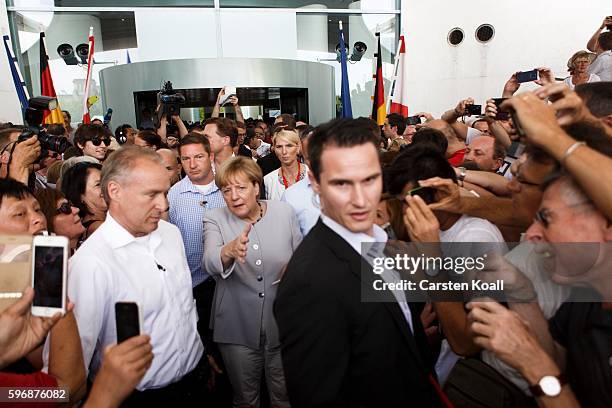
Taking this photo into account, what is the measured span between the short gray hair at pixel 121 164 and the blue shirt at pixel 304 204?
120cm

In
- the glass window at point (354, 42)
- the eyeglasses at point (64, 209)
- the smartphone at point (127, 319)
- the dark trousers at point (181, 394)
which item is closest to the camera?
the smartphone at point (127, 319)

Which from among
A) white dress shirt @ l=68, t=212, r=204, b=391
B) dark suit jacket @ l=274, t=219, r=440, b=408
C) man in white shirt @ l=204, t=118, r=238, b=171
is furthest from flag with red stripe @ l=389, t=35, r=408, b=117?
dark suit jacket @ l=274, t=219, r=440, b=408

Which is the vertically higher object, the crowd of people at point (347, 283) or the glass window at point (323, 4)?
the glass window at point (323, 4)

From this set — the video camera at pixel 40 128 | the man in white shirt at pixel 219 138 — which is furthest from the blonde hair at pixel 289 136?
the video camera at pixel 40 128

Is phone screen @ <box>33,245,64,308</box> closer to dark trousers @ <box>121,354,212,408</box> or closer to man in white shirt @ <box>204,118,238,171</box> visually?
dark trousers @ <box>121,354,212,408</box>

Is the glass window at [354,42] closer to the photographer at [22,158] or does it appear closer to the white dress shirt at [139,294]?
the photographer at [22,158]

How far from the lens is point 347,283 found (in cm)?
134

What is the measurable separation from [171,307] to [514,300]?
1378 mm

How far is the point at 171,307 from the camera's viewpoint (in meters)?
1.94

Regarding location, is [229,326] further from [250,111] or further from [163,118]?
[250,111]

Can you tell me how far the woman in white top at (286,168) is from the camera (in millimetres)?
3947

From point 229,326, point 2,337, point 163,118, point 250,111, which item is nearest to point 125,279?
point 2,337

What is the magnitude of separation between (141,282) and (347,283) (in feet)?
3.21

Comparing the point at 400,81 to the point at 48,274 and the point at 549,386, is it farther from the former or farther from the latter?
Answer: the point at 48,274
